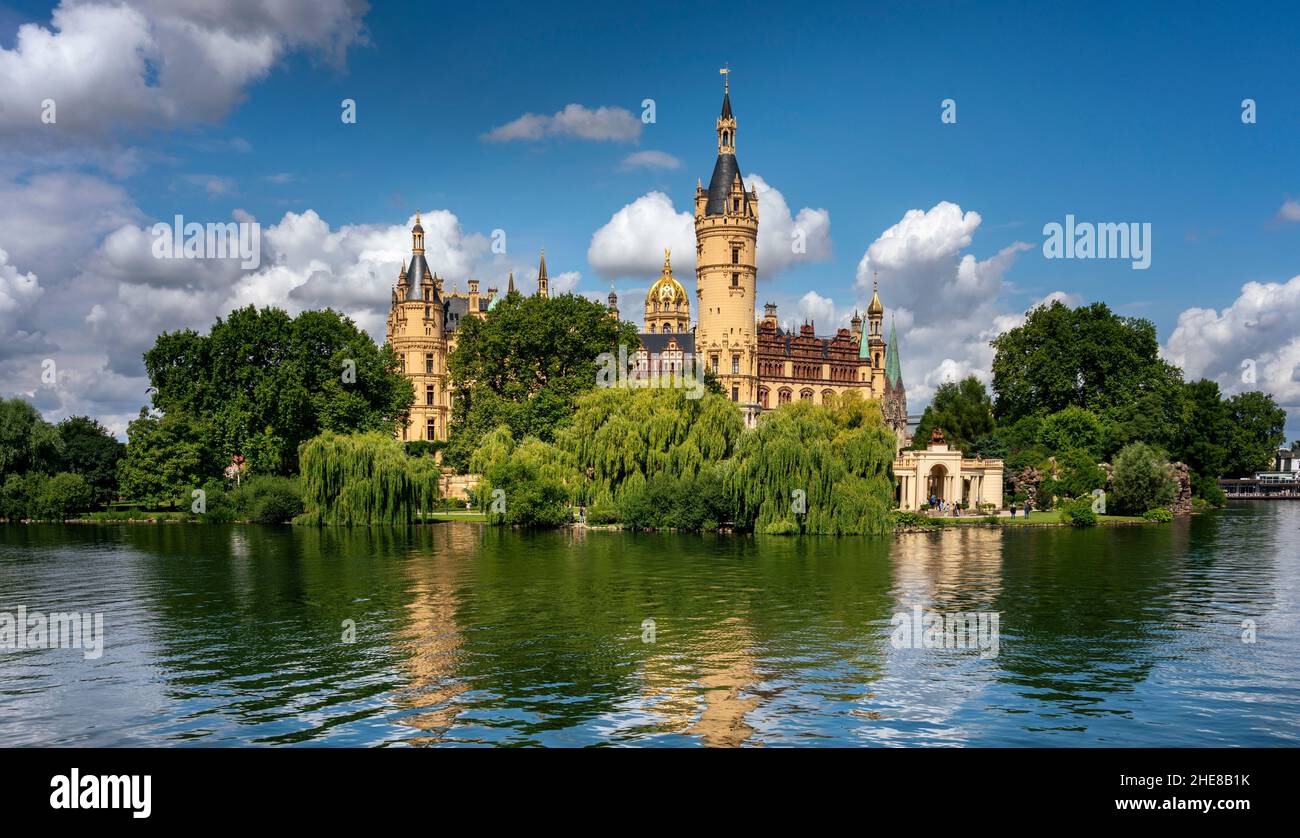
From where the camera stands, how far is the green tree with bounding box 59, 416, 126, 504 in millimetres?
59156

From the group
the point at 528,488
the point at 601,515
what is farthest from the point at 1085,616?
the point at 528,488

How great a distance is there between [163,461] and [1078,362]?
2520 inches

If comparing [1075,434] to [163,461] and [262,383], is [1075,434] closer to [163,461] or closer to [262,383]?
[262,383]

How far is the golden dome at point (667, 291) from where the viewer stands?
114 m

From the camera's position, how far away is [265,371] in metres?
57.6

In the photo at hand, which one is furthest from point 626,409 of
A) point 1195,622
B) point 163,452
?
point 1195,622

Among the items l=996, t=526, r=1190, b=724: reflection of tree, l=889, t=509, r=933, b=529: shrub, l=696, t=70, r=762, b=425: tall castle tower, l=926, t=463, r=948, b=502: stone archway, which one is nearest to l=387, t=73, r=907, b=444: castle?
l=696, t=70, r=762, b=425: tall castle tower

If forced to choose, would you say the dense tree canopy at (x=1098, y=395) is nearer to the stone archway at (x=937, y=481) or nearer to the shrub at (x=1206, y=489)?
the shrub at (x=1206, y=489)

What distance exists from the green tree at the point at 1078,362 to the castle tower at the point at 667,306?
133 feet

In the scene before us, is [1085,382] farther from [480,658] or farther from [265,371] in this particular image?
[480,658]

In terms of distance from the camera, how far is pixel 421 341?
92.7m

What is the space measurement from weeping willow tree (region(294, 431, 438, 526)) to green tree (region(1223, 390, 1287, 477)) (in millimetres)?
72968

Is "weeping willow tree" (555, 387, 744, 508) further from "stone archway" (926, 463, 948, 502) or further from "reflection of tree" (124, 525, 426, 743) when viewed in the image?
"stone archway" (926, 463, 948, 502)

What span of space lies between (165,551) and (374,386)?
25634 millimetres
